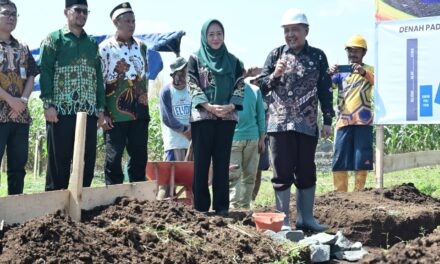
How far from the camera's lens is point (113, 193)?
5.22 metres

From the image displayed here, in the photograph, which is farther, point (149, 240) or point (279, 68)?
point (279, 68)

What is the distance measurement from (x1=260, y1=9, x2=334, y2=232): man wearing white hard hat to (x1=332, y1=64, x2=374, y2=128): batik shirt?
6.48 feet

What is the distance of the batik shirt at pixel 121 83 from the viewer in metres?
6.18

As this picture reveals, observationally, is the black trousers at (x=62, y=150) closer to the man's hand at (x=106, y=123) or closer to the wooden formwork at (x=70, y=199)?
the man's hand at (x=106, y=123)

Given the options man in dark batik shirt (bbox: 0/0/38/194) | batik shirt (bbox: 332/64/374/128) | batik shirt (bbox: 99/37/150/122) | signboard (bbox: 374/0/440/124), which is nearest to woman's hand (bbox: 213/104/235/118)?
batik shirt (bbox: 99/37/150/122)

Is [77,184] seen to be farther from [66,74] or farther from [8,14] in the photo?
[8,14]

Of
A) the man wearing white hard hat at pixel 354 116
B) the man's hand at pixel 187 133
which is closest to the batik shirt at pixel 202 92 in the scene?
the man's hand at pixel 187 133

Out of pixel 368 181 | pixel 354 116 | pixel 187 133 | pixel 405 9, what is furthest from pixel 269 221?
pixel 368 181

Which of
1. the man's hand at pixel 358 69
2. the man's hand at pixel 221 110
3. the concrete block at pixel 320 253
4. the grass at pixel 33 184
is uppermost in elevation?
the man's hand at pixel 358 69

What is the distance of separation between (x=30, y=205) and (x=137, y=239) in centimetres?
79

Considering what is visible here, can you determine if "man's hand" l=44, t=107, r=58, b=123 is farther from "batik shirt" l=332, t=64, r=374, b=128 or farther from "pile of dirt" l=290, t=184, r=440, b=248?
"batik shirt" l=332, t=64, r=374, b=128

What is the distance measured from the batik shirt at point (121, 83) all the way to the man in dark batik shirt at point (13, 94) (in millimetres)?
706

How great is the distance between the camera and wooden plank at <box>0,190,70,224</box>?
438 centimetres

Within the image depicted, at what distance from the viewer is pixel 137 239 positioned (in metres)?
4.46
